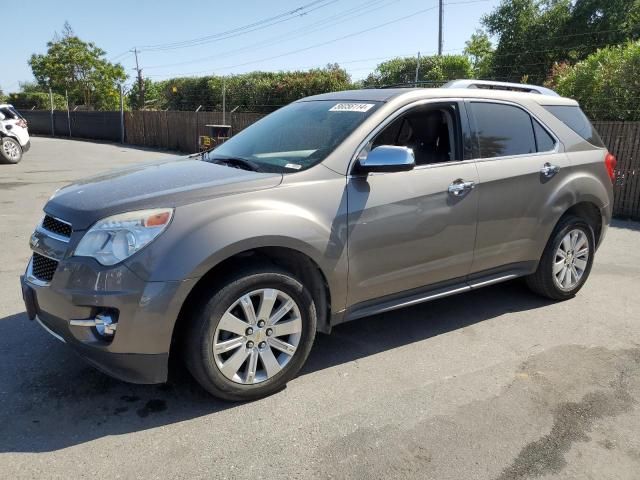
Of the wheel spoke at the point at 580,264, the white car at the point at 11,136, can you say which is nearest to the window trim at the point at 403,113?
the wheel spoke at the point at 580,264

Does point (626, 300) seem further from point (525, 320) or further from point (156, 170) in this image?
point (156, 170)

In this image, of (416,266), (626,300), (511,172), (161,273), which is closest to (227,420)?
A: (161,273)

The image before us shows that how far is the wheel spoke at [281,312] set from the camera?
10.2 ft

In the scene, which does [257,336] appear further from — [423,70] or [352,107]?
[423,70]

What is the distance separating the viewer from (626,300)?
5012mm

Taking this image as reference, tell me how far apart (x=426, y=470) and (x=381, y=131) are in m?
2.11

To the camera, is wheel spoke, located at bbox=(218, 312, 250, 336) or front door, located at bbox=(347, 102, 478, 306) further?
front door, located at bbox=(347, 102, 478, 306)

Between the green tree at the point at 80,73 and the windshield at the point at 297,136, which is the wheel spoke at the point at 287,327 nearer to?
the windshield at the point at 297,136

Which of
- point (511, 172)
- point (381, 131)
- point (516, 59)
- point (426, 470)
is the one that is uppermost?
point (516, 59)

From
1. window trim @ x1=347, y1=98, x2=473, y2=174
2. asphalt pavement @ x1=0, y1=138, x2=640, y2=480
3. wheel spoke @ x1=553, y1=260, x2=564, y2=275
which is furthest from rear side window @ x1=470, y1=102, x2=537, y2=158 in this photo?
asphalt pavement @ x1=0, y1=138, x2=640, y2=480

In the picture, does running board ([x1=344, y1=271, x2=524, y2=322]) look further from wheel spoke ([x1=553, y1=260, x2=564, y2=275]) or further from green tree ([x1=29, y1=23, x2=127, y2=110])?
green tree ([x1=29, y1=23, x2=127, y2=110])

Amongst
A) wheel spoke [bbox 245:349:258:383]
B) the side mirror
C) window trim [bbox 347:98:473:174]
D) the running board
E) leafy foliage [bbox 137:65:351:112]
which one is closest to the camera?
wheel spoke [bbox 245:349:258:383]

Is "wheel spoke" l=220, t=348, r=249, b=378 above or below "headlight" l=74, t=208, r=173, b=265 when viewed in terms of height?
below

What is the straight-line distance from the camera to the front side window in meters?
3.93
